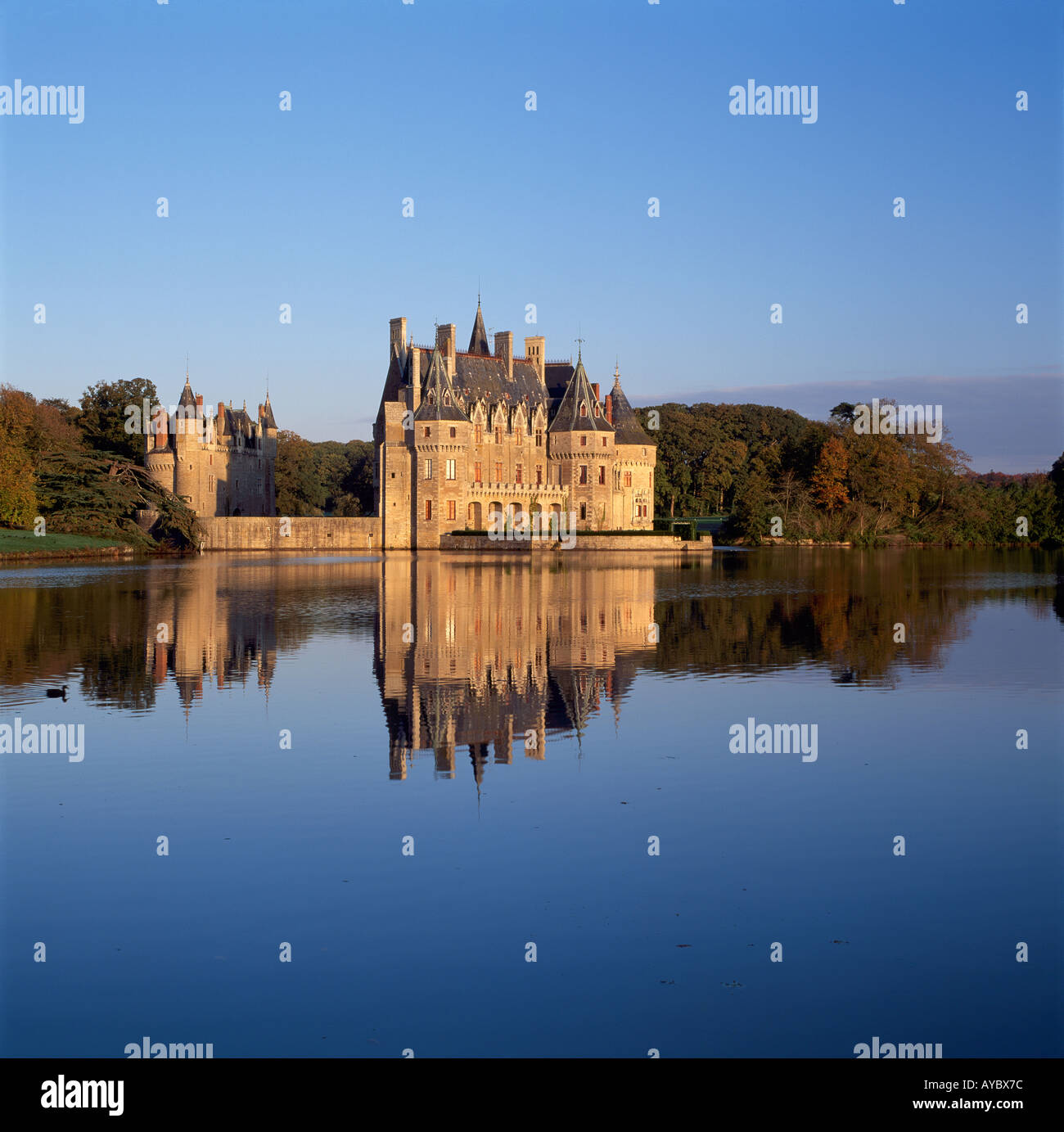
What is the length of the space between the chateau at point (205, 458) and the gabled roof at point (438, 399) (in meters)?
14.0

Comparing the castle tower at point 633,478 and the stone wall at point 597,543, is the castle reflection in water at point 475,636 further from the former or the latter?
the castle tower at point 633,478

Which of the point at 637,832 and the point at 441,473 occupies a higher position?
the point at 441,473

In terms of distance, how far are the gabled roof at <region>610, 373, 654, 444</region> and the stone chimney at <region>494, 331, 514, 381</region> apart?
691cm

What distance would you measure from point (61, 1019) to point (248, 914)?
4.47 feet

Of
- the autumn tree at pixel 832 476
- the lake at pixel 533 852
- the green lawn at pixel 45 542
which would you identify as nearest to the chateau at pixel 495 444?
the autumn tree at pixel 832 476

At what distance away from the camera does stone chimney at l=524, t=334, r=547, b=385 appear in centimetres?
7938

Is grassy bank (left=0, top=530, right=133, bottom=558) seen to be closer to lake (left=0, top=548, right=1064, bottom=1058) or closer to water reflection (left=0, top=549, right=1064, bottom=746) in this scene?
water reflection (left=0, top=549, right=1064, bottom=746)

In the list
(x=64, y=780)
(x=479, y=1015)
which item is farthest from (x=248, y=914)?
(x=64, y=780)

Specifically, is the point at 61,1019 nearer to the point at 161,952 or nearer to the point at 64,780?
the point at 161,952

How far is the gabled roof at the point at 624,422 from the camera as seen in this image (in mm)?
76000

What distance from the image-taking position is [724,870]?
7859 millimetres

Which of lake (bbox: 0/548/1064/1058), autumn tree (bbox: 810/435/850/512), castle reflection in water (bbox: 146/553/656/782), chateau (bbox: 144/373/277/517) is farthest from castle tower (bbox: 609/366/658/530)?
lake (bbox: 0/548/1064/1058)

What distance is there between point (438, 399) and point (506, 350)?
10.3 m

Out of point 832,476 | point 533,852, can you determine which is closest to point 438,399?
point 832,476
